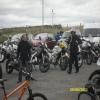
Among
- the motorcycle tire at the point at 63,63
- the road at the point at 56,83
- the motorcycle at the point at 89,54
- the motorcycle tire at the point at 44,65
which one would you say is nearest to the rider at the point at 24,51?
the road at the point at 56,83

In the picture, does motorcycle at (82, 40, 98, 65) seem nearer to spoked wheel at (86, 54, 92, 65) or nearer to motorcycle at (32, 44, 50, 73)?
spoked wheel at (86, 54, 92, 65)

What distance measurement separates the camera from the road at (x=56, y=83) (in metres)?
9.61

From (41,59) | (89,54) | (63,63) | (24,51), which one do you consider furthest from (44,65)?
(89,54)

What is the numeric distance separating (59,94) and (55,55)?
635 centimetres

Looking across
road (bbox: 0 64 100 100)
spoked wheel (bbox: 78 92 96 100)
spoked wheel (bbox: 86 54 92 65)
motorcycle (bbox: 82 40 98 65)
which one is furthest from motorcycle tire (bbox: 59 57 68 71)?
spoked wheel (bbox: 78 92 96 100)

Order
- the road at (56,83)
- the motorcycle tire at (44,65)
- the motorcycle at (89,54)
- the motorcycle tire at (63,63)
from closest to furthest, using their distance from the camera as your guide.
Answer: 1. the road at (56,83)
2. the motorcycle tire at (44,65)
3. the motorcycle tire at (63,63)
4. the motorcycle at (89,54)

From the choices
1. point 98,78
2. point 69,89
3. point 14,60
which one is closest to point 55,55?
point 14,60

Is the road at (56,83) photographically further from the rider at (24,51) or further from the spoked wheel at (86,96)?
the spoked wheel at (86,96)

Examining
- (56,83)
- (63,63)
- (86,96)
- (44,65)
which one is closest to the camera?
(86,96)

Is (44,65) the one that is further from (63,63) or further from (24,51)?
(24,51)

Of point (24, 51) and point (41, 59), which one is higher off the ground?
point (24, 51)

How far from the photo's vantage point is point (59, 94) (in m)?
9.63

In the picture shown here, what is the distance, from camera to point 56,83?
38.5 feet

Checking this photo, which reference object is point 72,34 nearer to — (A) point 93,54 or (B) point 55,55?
(B) point 55,55
